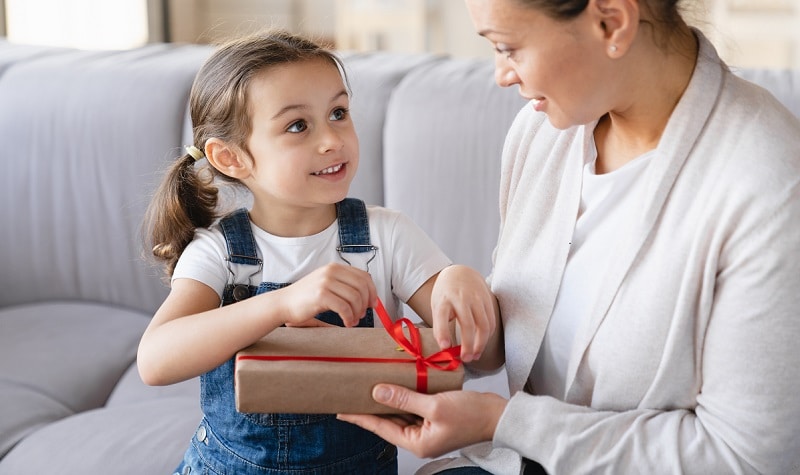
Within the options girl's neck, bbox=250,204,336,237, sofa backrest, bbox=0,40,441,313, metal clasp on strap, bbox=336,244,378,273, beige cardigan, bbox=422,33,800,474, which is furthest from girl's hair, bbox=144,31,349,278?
sofa backrest, bbox=0,40,441,313

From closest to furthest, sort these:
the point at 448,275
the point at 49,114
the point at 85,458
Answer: the point at 448,275 < the point at 85,458 < the point at 49,114

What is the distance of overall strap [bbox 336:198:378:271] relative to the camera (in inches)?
59.4

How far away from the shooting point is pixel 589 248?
4.41 ft

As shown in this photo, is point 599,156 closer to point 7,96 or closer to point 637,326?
point 637,326

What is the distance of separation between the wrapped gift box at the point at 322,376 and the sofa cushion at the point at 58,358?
885 mm

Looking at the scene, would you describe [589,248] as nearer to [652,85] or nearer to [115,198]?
[652,85]

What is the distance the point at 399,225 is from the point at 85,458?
740 millimetres

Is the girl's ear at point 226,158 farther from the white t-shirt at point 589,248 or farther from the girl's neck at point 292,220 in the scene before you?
the white t-shirt at point 589,248

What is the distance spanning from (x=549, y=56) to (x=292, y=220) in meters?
0.49

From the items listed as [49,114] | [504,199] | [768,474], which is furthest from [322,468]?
[49,114]

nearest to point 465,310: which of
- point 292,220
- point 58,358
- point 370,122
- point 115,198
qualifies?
point 292,220

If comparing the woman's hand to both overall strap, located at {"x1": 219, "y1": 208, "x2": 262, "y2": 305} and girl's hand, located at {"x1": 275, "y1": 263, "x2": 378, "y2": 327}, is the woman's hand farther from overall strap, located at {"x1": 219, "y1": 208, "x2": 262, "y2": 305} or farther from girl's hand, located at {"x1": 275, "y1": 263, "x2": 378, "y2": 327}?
overall strap, located at {"x1": 219, "y1": 208, "x2": 262, "y2": 305}

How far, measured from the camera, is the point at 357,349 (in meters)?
1.26

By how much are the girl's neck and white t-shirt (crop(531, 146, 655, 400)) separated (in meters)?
0.38
